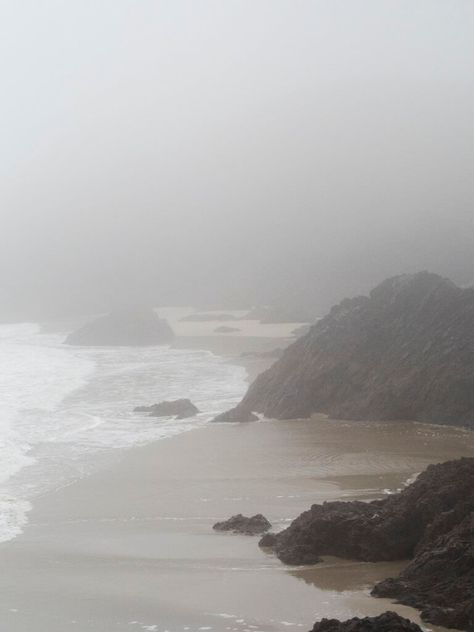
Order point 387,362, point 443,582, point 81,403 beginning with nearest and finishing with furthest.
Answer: point 443,582, point 387,362, point 81,403

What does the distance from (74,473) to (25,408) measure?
29.1 ft

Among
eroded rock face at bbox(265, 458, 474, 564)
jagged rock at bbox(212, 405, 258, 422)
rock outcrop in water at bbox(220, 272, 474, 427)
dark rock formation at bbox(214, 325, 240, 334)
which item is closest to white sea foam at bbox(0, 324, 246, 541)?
jagged rock at bbox(212, 405, 258, 422)

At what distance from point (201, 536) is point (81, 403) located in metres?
14.1

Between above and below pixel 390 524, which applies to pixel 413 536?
below

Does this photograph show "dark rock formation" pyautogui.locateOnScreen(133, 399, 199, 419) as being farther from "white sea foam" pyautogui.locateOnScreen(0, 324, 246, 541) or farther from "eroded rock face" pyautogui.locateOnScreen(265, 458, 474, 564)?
"eroded rock face" pyautogui.locateOnScreen(265, 458, 474, 564)

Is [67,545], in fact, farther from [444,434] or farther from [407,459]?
[444,434]

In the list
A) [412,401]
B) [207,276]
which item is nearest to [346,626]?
[412,401]

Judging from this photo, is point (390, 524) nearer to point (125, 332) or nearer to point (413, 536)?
point (413, 536)

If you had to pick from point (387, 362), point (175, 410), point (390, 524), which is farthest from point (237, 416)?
point (390, 524)

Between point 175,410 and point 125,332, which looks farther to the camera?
point 125,332

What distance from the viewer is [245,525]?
1169 centimetres

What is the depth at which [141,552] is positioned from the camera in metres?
11.1

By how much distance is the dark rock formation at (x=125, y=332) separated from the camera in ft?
153

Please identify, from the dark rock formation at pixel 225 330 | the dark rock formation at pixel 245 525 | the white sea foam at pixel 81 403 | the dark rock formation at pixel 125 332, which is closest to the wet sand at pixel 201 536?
the dark rock formation at pixel 245 525
